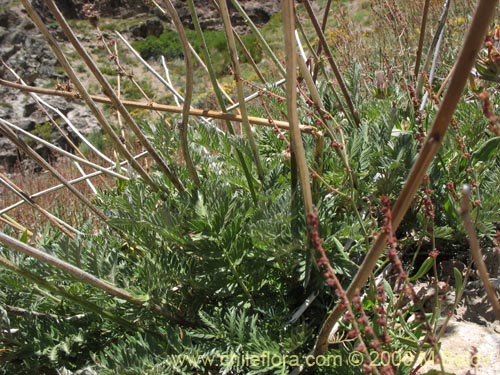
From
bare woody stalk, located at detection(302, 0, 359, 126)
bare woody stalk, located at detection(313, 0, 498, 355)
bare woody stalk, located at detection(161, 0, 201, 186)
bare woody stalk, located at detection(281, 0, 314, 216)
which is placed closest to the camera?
bare woody stalk, located at detection(313, 0, 498, 355)

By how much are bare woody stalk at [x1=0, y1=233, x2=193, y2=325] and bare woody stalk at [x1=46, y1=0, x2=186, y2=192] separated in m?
0.22

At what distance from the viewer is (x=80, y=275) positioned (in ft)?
2.01

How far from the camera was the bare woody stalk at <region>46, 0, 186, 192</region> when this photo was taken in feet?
2.17

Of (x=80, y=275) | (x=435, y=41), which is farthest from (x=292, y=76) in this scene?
(x=435, y=41)

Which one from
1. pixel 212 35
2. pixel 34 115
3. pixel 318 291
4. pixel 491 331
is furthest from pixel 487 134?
pixel 212 35

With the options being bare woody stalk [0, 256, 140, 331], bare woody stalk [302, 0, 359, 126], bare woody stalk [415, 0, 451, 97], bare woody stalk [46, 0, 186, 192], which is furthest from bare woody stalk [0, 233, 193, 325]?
bare woody stalk [415, 0, 451, 97]

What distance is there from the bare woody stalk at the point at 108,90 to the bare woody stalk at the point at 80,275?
224 mm

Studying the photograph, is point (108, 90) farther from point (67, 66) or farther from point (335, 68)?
point (335, 68)

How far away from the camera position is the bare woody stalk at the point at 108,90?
661 mm

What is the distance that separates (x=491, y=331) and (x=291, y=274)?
1.12ft

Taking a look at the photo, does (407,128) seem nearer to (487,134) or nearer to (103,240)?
(487,134)

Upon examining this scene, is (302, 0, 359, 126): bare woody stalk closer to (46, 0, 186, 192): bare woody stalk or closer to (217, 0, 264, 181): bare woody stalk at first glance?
(217, 0, 264, 181): bare woody stalk

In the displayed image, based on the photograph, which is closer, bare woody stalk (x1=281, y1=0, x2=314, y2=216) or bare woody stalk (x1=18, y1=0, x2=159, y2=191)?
bare woody stalk (x1=281, y1=0, x2=314, y2=216)

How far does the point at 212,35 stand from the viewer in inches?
727
